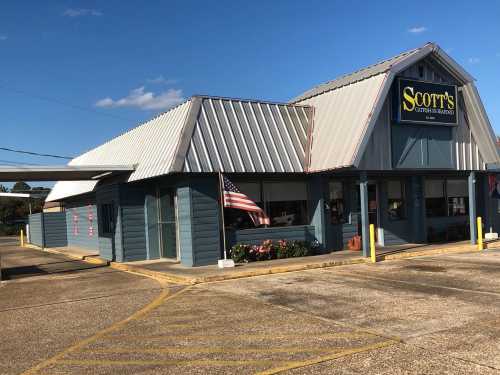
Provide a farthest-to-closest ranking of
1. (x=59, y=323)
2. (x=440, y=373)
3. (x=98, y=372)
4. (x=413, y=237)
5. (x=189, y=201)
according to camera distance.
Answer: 1. (x=413, y=237)
2. (x=189, y=201)
3. (x=59, y=323)
4. (x=98, y=372)
5. (x=440, y=373)

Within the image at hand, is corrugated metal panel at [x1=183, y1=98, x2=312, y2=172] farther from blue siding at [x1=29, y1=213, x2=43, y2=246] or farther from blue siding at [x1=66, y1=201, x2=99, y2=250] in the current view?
blue siding at [x1=29, y1=213, x2=43, y2=246]

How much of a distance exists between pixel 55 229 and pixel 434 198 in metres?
23.7

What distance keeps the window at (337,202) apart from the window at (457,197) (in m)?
5.61

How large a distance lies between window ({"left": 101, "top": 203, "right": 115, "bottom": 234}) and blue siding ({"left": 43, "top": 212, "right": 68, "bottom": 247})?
46.7 feet

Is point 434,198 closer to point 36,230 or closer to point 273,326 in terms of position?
point 273,326

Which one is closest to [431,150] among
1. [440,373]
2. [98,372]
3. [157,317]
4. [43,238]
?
[157,317]

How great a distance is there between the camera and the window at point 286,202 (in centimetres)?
1745

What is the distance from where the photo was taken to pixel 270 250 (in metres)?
16.6

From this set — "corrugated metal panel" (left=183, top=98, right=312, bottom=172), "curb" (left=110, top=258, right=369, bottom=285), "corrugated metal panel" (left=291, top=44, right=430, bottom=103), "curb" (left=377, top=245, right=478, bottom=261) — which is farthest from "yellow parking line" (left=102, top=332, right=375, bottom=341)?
"corrugated metal panel" (left=291, top=44, right=430, bottom=103)

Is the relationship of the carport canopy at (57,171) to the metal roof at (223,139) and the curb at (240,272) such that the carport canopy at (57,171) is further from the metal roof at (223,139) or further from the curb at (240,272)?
the curb at (240,272)

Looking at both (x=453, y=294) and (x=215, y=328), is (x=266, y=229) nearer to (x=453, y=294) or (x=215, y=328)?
(x=453, y=294)

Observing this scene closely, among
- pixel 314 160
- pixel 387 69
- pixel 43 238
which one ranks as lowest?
pixel 43 238

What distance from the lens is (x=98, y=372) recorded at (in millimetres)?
6199

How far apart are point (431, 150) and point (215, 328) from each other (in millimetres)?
12344
